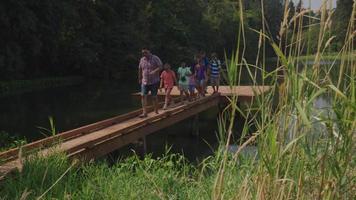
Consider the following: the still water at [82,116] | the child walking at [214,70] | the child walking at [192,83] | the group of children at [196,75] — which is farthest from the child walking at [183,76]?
the still water at [82,116]

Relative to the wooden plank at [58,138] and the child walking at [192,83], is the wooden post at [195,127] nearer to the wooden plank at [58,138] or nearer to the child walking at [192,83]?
the child walking at [192,83]

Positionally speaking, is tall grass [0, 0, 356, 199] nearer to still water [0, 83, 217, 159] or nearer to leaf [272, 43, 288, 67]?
leaf [272, 43, 288, 67]

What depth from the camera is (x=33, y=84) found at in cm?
Result: 3116

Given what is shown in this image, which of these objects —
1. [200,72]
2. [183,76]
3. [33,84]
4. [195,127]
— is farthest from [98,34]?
[183,76]

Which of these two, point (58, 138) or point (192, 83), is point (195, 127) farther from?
point (58, 138)

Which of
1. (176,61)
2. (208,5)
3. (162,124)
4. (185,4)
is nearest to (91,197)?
(162,124)

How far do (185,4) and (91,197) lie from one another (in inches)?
1940

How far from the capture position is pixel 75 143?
27.9ft

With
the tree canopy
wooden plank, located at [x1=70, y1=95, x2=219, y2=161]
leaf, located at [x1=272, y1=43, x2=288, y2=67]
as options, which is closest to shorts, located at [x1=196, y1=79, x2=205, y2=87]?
wooden plank, located at [x1=70, y1=95, x2=219, y2=161]

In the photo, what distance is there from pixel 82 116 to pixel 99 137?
412 inches

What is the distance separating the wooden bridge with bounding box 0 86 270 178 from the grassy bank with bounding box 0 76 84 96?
15923 millimetres

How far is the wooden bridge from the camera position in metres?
6.83

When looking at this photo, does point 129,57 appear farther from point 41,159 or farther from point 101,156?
point 41,159

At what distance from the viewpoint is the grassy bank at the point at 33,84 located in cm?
2778
